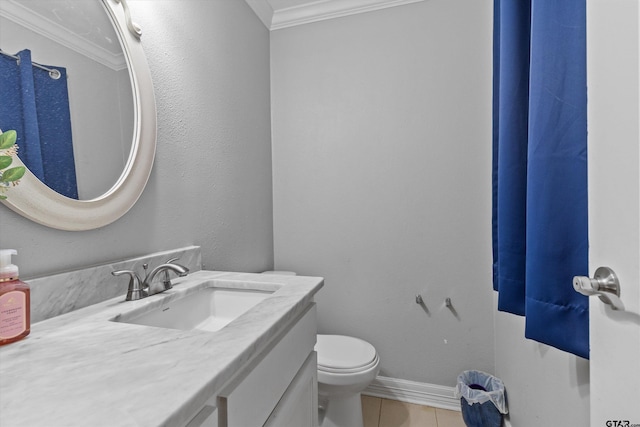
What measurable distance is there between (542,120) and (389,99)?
1.21 m

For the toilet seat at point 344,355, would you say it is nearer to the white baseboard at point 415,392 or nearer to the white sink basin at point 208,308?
the white baseboard at point 415,392

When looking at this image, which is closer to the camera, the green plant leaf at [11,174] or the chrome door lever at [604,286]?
the chrome door lever at [604,286]

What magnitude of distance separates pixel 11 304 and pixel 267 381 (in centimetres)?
52

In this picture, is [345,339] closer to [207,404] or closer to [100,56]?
[207,404]

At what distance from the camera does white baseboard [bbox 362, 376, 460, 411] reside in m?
1.71

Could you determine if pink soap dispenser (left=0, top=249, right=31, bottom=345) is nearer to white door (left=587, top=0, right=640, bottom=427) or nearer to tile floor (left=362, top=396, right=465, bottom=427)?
white door (left=587, top=0, right=640, bottom=427)

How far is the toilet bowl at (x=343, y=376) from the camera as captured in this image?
4.34ft

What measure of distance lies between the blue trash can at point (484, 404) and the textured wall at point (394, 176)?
20 centimetres

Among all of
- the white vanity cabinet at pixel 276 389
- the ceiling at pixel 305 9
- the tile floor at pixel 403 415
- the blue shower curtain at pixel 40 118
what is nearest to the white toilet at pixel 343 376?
the tile floor at pixel 403 415

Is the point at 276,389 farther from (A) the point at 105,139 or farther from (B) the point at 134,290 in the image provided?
(A) the point at 105,139

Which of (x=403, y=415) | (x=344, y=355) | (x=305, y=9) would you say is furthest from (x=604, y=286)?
(x=305, y=9)

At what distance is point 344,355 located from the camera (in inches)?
57.5

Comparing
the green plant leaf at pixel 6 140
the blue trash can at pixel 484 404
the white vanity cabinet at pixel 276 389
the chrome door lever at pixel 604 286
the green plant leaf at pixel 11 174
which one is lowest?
the blue trash can at pixel 484 404

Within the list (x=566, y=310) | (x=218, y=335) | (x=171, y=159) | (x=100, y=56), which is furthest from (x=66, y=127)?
(x=566, y=310)
